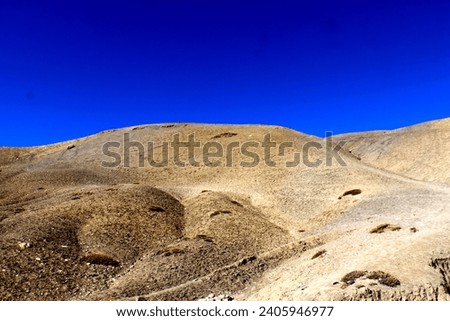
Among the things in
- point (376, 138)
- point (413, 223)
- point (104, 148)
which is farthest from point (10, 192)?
point (376, 138)

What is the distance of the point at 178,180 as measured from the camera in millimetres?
58625

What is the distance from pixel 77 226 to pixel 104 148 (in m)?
41.9

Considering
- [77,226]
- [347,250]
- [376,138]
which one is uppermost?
[376,138]

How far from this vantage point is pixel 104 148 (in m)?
72.8

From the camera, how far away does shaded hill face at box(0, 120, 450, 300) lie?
19.5 m

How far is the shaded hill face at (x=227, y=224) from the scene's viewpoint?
19453 millimetres

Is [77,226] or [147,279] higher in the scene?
[77,226]

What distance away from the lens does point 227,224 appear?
1371 inches

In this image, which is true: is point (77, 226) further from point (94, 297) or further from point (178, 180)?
point (178, 180)
